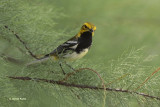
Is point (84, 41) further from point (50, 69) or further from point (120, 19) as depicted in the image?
point (120, 19)

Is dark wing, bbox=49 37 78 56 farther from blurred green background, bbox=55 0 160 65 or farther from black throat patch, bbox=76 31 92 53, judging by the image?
blurred green background, bbox=55 0 160 65

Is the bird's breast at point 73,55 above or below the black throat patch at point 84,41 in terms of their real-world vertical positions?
below

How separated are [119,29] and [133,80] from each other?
8.39ft

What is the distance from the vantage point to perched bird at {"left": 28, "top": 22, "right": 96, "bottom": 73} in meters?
1.41

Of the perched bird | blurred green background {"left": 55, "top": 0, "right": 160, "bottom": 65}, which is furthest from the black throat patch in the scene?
blurred green background {"left": 55, "top": 0, "right": 160, "bottom": 65}

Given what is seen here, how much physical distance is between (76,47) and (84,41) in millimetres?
56

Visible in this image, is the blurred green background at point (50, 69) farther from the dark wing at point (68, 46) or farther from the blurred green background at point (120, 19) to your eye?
the blurred green background at point (120, 19)

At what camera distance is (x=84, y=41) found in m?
1.51

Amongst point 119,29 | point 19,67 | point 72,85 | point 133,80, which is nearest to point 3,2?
point 19,67

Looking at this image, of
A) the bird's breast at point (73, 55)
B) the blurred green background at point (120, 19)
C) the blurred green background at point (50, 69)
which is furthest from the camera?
the blurred green background at point (120, 19)

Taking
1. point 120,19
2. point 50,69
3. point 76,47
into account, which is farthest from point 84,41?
point 120,19

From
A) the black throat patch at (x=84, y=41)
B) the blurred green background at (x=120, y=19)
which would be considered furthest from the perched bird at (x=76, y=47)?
the blurred green background at (x=120, y=19)

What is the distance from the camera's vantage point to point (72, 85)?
123 cm

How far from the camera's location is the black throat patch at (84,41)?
1.48 meters
